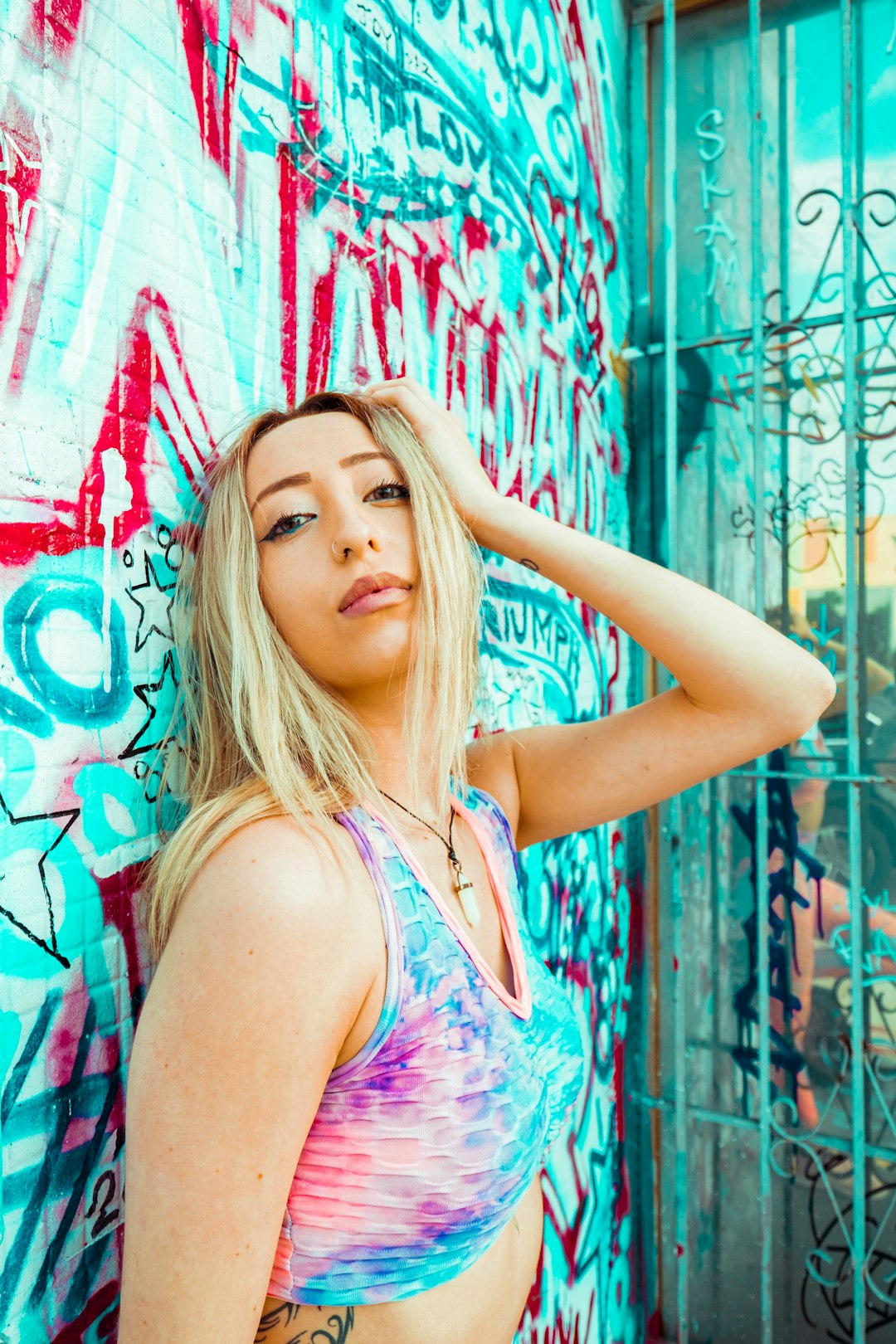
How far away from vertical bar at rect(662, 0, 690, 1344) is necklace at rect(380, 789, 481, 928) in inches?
69.1

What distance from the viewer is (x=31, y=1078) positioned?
90cm

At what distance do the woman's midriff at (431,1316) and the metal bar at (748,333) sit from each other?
250 centimetres

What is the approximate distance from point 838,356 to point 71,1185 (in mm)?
2752

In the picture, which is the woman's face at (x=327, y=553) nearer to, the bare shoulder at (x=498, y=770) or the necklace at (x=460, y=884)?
the necklace at (x=460, y=884)

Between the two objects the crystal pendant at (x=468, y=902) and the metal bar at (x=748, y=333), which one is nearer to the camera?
the crystal pendant at (x=468, y=902)

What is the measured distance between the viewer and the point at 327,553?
1076mm

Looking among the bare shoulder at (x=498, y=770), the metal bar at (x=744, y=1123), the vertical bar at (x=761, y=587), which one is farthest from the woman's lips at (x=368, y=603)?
the metal bar at (x=744, y=1123)

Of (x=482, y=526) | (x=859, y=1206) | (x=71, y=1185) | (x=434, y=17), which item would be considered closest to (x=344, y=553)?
(x=482, y=526)

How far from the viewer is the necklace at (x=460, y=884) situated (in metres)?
1.17

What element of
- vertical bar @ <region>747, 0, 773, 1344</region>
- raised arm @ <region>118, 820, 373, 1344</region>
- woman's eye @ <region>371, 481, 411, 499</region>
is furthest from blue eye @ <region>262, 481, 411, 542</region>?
vertical bar @ <region>747, 0, 773, 1344</region>

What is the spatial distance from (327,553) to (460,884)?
479mm

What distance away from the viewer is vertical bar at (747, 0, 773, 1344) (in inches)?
101

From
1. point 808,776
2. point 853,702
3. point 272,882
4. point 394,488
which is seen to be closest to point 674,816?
point 808,776

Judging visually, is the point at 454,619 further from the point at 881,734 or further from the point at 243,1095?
the point at 881,734
